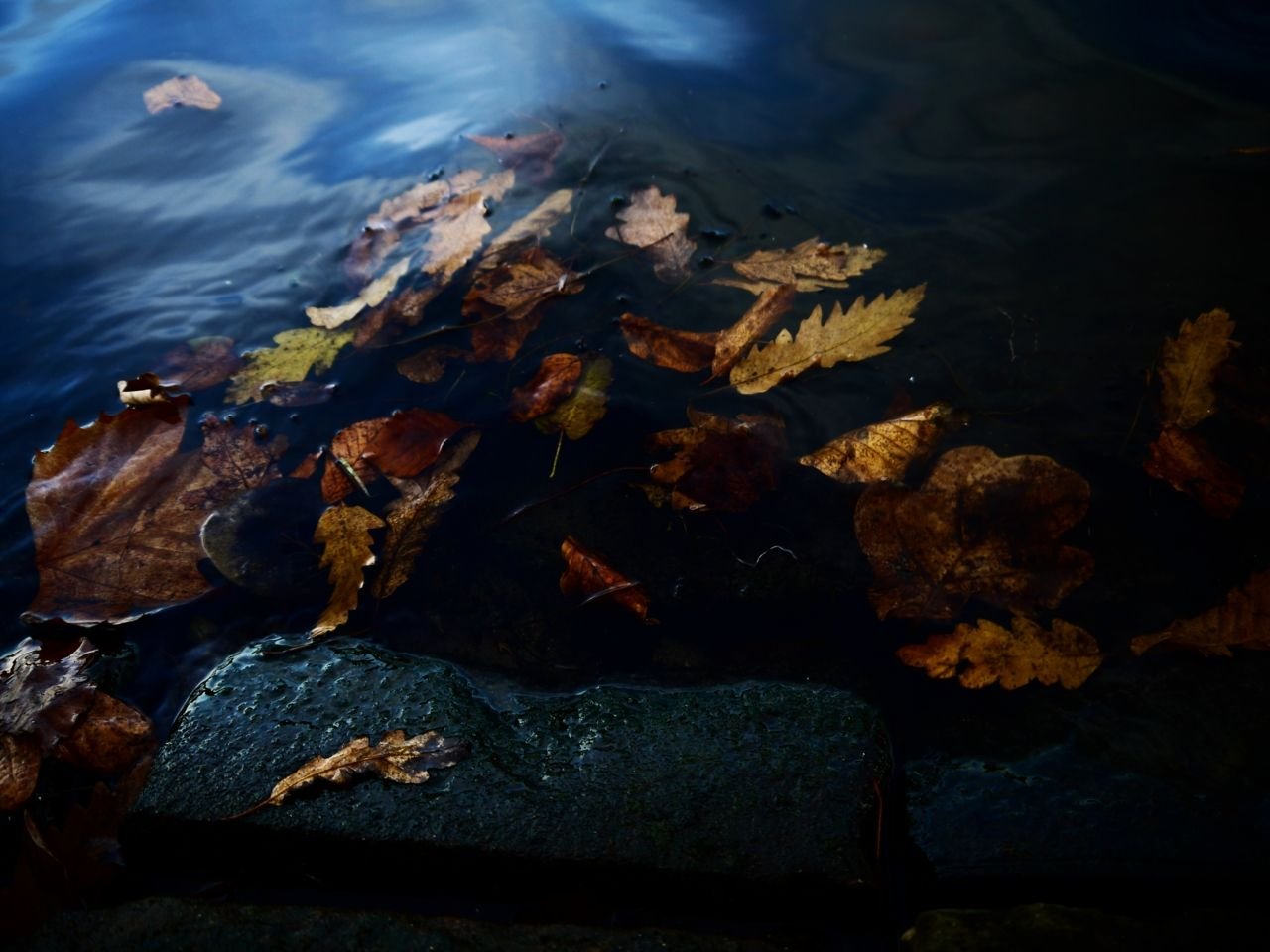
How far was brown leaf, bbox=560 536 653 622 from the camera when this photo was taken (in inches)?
72.8

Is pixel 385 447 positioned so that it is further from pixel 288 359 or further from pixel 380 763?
pixel 380 763

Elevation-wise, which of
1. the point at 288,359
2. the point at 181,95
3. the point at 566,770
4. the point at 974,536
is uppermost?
the point at 181,95

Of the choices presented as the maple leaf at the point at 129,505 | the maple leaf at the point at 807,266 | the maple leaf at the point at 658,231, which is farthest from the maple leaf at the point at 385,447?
the maple leaf at the point at 807,266

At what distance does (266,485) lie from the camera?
7.24ft

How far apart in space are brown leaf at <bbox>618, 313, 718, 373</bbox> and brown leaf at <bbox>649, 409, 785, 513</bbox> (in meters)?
0.22

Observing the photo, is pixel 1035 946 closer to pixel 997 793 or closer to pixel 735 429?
pixel 997 793

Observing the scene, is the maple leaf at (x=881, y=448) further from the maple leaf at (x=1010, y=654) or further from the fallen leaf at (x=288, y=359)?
the fallen leaf at (x=288, y=359)

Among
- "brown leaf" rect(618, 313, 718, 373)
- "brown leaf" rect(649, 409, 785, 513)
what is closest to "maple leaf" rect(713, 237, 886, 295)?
"brown leaf" rect(618, 313, 718, 373)

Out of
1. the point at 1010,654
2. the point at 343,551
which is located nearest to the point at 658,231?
the point at 343,551

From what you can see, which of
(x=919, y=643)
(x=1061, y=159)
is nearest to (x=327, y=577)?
(x=919, y=643)

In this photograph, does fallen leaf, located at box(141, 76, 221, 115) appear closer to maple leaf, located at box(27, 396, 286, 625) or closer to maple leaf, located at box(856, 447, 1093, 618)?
maple leaf, located at box(27, 396, 286, 625)

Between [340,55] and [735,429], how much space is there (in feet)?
12.2

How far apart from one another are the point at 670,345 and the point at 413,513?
90 centimetres

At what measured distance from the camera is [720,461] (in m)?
2.07
